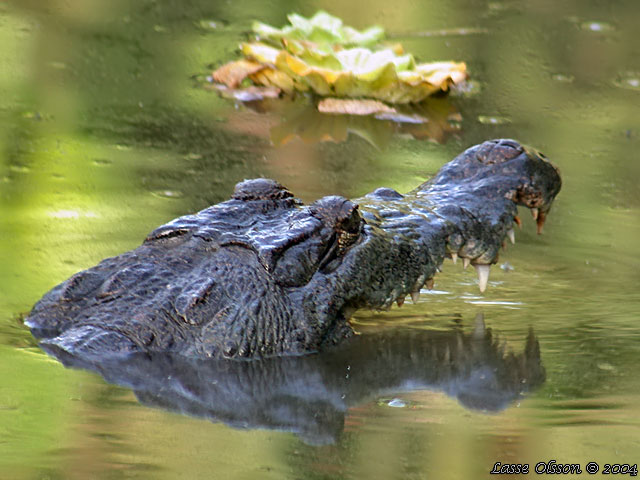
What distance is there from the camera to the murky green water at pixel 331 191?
3.07 metres

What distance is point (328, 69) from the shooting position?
795 cm

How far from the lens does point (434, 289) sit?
181 inches

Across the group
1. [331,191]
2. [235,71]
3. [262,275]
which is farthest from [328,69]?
[262,275]

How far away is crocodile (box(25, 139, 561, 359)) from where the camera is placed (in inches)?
149

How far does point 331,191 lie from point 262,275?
2.22 meters

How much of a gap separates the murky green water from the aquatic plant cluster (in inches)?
9.2

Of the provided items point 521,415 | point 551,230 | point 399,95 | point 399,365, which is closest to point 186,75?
point 399,95

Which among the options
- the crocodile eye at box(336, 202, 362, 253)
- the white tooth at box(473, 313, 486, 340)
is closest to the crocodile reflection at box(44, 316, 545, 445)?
the white tooth at box(473, 313, 486, 340)

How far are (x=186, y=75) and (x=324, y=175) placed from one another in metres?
2.76

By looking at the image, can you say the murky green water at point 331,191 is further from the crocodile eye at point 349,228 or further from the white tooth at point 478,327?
the crocodile eye at point 349,228

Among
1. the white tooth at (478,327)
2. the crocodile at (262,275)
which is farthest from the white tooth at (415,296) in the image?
the white tooth at (478,327)

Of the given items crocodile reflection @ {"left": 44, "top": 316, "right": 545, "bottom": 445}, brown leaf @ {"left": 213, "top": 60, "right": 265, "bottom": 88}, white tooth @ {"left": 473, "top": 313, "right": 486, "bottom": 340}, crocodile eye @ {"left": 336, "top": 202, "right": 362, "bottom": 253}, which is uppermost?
crocodile eye @ {"left": 336, "top": 202, "right": 362, "bottom": 253}

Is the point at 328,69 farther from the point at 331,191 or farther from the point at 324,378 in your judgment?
the point at 324,378

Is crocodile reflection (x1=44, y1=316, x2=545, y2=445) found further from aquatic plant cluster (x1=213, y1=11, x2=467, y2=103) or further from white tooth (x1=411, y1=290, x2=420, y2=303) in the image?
aquatic plant cluster (x1=213, y1=11, x2=467, y2=103)
